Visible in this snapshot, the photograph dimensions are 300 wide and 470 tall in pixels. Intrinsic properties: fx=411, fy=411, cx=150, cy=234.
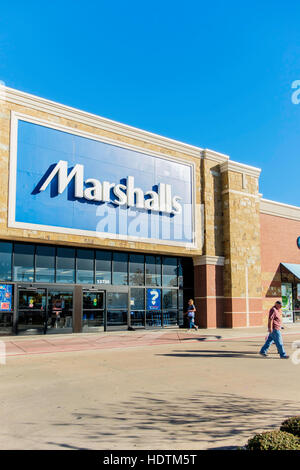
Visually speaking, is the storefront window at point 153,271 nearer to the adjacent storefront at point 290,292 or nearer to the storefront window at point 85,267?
the storefront window at point 85,267

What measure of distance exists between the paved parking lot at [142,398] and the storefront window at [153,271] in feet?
30.1

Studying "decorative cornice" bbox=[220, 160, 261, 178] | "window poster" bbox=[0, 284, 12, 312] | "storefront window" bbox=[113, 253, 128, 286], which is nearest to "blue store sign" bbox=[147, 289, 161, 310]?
"storefront window" bbox=[113, 253, 128, 286]

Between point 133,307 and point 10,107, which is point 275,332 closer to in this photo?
point 133,307

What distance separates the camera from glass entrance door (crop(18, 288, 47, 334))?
1877 centimetres

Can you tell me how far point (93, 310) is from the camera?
2088cm

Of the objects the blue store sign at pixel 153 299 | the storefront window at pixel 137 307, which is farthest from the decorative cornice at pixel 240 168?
the storefront window at pixel 137 307

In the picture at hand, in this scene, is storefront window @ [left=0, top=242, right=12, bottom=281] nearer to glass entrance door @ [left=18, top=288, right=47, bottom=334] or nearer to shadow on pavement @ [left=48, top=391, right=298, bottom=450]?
glass entrance door @ [left=18, top=288, right=47, bottom=334]

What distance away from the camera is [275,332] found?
1256 centimetres

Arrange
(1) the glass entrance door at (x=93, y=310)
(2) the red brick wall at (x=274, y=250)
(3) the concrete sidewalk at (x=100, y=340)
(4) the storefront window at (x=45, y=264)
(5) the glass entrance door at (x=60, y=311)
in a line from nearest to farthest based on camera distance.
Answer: (3) the concrete sidewalk at (x=100, y=340) → (4) the storefront window at (x=45, y=264) → (5) the glass entrance door at (x=60, y=311) → (1) the glass entrance door at (x=93, y=310) → (2) the red brick wall at (x=274, y=250)

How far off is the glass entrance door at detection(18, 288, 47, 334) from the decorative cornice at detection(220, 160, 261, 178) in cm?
1298

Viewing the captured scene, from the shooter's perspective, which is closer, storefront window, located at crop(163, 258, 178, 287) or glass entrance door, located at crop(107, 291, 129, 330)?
glass entrance door, located at crop(107, 291, 129, 330)

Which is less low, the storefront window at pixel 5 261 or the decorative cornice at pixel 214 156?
the decorative cornice at pixel 214 156

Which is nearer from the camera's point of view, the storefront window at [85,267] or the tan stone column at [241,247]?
the storefront window at [85,267]

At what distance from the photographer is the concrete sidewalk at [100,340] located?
48.7ft
